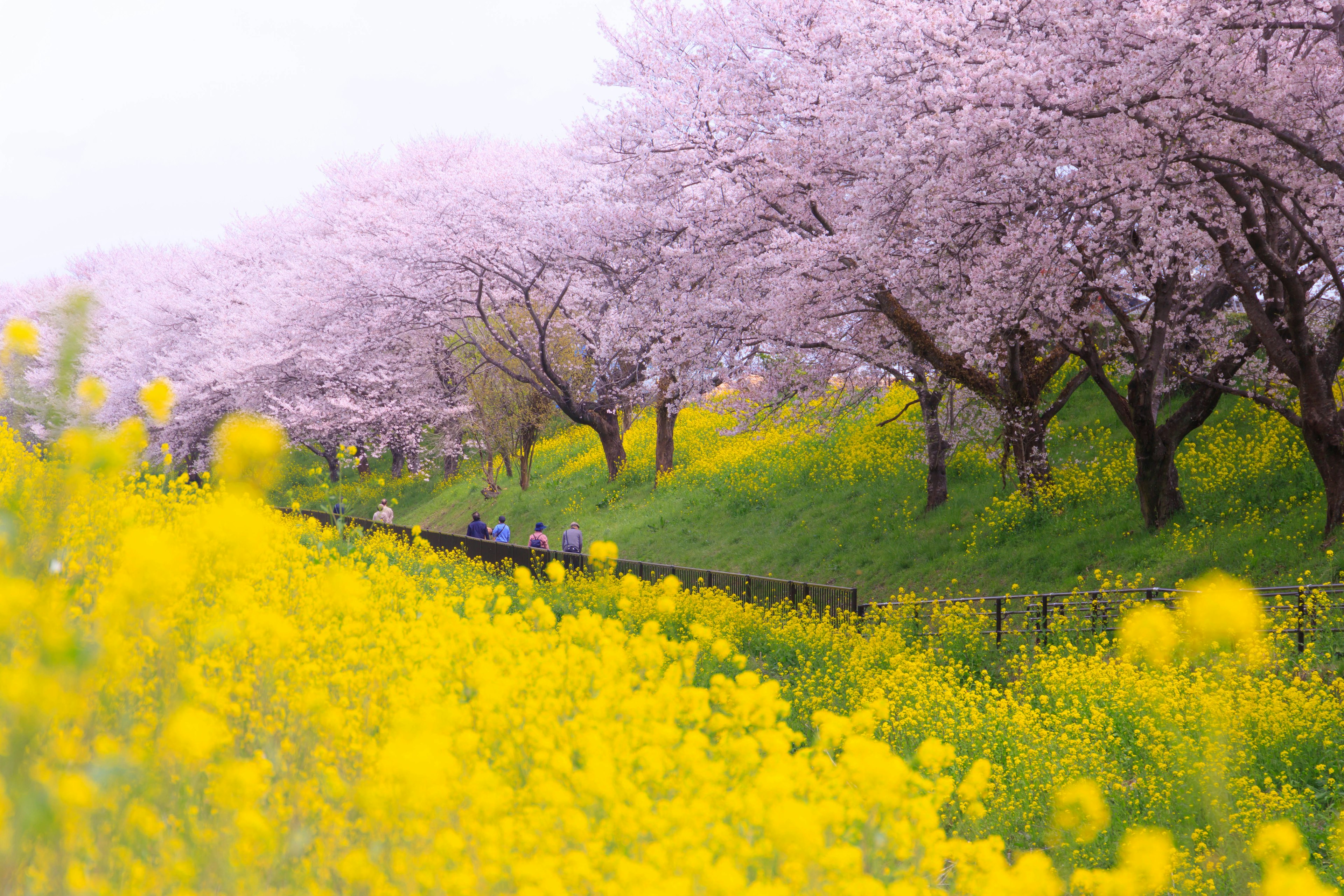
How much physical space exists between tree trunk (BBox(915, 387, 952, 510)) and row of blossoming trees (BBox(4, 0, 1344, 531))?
3.0 inches

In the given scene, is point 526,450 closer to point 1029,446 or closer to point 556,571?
point 1029,446

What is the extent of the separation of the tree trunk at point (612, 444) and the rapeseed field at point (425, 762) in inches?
737

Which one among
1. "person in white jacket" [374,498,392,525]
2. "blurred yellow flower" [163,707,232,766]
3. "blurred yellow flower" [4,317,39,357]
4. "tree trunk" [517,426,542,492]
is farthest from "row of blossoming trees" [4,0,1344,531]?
"person in white jacket" [374,498,392,525]

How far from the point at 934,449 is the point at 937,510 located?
111cm

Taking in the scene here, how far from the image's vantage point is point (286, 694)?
408cm

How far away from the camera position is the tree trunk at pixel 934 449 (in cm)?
1711

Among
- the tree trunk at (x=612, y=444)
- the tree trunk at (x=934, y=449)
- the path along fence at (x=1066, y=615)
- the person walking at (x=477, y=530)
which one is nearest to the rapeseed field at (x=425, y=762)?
the path along fence at (x=1066, y=615)

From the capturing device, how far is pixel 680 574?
1532cm

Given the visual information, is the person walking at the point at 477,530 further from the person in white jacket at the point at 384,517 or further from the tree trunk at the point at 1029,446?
the tree trunk at the point at 1029,446

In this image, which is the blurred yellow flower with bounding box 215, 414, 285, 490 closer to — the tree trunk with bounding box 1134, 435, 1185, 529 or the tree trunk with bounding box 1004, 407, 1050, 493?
the tree trunk with bounding box 1134, 435, 1185, 529

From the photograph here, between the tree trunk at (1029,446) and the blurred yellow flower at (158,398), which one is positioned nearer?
the blurred yellow flower at (158,398)

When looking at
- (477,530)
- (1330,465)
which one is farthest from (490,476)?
(1330,465)

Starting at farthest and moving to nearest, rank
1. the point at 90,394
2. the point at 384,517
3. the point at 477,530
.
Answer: the point at 477,530, the point at 384,517, the point at 90,394

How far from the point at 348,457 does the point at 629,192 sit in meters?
9.90
